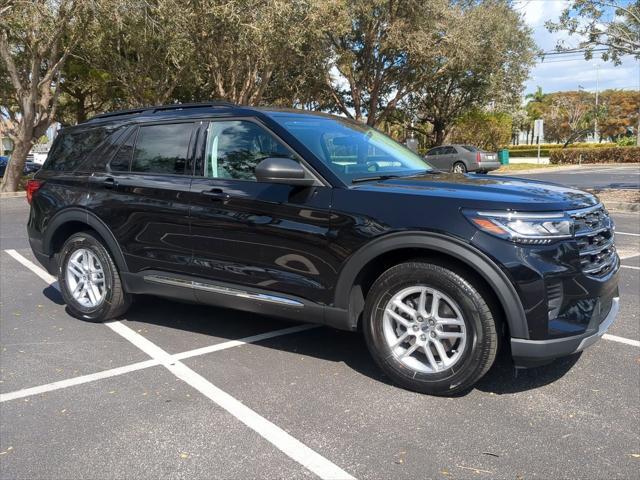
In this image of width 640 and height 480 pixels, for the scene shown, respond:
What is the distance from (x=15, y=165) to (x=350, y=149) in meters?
20.2

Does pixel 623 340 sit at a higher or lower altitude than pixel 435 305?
lower

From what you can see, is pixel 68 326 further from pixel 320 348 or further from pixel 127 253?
pixel 320 348

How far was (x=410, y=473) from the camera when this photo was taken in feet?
8.92

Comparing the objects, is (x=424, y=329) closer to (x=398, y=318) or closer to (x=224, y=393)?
(x=398, y=318)

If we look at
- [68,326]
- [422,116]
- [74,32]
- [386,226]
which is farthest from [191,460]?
[422,116]

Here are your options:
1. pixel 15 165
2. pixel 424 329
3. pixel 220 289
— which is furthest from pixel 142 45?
pixel 424 329

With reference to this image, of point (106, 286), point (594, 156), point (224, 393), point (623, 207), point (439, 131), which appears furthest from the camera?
point (594, 156)

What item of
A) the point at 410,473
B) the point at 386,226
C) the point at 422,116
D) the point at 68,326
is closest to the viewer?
the point at 410,473

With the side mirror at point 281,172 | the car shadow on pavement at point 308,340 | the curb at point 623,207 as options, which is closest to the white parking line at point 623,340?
the car shadow on pavement at point 308,340

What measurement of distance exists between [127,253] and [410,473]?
3000 mm

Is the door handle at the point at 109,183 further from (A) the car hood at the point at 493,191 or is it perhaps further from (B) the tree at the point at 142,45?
(B) the tree at the point at 142,45

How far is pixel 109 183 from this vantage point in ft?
15.7

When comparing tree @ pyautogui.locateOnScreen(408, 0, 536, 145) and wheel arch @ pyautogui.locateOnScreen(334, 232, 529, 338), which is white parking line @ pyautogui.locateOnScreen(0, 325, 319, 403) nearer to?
wheel arch @ pyautogui.locateOnScreen(334, 232, 529, 338)

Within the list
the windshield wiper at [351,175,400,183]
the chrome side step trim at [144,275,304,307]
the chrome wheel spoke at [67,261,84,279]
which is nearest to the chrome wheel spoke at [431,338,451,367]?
the chrome side step trim at [144,275,304,307]
